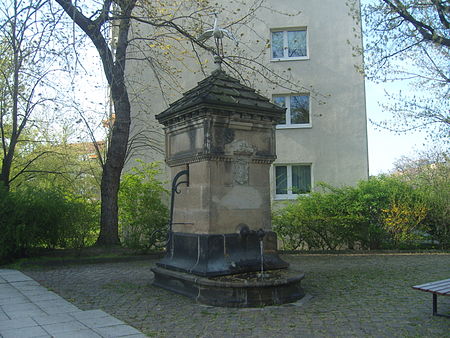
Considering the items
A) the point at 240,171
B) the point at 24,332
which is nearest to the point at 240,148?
the point at 240,171

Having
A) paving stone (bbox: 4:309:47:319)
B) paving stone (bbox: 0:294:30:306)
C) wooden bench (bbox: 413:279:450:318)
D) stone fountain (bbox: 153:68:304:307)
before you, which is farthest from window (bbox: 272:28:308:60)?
paving stone (bbox: 4:309:47:319)

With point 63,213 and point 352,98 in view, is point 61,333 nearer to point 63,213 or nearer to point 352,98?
point 63,213

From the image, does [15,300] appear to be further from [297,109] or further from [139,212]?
[297,109]

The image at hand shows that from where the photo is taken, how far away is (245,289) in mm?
5867

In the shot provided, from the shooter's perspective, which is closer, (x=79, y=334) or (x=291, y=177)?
(x=79, y=334)

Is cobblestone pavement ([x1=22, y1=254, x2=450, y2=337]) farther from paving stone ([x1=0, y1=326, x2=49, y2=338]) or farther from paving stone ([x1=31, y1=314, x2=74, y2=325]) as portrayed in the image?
paving stone ([x1=0, y1=326, x2=49, y2=338])

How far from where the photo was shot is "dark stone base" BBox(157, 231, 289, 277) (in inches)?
247

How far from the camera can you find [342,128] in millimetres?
18188

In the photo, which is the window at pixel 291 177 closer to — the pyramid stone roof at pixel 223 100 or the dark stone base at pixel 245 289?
the pyramid stone roof at pixel 223 100

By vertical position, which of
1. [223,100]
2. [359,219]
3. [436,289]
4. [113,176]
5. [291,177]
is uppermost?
[223,100]

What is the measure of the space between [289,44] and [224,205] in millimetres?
14328

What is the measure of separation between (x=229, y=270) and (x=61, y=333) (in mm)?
2530

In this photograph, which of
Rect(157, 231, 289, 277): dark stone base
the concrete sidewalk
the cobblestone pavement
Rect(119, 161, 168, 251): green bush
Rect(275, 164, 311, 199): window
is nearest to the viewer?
the concrete sidewalk

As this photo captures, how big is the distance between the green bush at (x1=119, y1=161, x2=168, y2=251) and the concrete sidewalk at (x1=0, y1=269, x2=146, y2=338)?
214 inches
